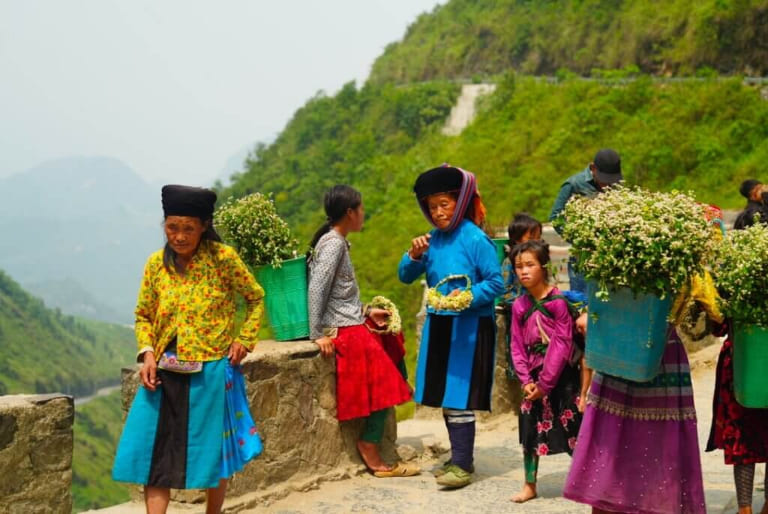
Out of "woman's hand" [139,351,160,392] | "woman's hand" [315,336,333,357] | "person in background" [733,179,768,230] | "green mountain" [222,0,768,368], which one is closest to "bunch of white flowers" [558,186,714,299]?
"woman's hand" [139,351,160,392]

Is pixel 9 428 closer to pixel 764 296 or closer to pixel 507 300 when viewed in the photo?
pixel 764 296

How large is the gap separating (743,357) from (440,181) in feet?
7.13

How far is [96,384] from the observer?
67000 mm

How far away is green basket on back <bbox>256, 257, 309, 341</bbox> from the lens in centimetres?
584

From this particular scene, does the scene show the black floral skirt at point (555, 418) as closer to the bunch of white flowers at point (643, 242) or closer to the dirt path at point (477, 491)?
the dirt path at point (477, 491)

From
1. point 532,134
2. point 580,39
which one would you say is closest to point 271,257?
point 532,134

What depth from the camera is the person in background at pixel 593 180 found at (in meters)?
7.03

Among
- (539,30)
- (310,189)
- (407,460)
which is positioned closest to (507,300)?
(407,460)

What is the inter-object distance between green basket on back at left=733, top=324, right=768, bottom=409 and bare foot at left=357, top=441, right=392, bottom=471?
2589 mm

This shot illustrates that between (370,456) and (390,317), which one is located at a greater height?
(390,317)

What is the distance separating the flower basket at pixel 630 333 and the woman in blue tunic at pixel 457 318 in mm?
1546

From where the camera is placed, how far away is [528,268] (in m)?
5.51

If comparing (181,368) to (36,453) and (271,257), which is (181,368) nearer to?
(36,453)

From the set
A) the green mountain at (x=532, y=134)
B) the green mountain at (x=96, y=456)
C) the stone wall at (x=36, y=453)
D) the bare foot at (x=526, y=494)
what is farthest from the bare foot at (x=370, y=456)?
the green mountain at (x=96, y=456)
